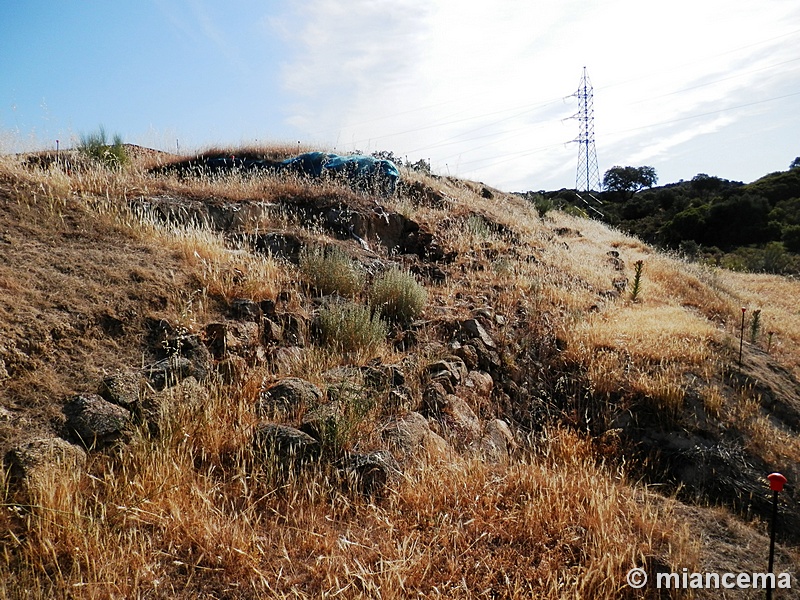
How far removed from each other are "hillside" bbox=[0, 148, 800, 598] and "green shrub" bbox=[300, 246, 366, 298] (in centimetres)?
3

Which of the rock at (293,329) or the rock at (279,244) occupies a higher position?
the rock at (279,244)

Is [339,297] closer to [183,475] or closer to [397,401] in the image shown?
[397,401]

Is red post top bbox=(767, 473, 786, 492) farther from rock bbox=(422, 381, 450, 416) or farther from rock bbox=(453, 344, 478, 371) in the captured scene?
rock bbox=(453, 344, 478, 371)

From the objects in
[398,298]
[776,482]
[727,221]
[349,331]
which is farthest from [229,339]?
[727,221]

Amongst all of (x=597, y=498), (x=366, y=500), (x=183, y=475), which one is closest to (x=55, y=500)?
(x=183, y=475)

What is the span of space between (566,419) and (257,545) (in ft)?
11.3

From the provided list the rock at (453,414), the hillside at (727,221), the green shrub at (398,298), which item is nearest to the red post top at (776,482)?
the rock at (453,414)

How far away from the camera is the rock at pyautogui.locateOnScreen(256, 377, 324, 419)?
12.6ft

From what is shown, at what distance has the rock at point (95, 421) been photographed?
10.3 feet

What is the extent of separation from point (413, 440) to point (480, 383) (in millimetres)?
1600

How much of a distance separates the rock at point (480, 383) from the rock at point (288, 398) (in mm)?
1672

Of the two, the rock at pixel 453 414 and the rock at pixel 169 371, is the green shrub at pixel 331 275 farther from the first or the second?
the rock at pixel 169 371

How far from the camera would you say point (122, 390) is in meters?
3.48

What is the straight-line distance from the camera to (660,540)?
3.18 m
